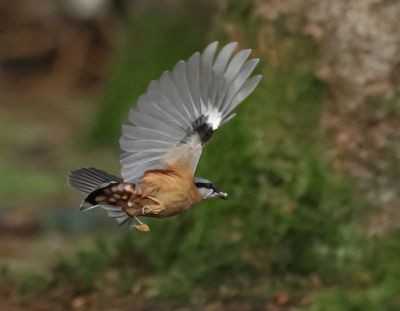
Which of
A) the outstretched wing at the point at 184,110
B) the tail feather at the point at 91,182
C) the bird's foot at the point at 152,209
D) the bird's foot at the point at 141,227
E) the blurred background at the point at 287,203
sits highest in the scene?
the blurred background at the point at 287,203

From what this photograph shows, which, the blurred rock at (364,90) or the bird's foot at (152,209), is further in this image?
the blurred rock at (364,90)

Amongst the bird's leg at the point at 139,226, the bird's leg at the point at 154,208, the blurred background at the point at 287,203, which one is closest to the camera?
the bird's leg at the point at 154,208

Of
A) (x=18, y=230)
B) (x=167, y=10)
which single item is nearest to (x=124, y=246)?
(x=18, y=230)

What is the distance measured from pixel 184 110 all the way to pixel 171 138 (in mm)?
110

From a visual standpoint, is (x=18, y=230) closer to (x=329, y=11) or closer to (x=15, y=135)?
(x=329, y=11)

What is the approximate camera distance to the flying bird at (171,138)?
4047 millimetres

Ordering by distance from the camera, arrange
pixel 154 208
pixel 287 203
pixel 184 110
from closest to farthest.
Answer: pixel 154 208, pixel 184 110, pixel 287 203

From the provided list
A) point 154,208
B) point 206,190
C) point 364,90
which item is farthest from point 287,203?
point 154,208

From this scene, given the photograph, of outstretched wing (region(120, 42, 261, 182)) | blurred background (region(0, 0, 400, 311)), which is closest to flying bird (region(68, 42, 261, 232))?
outstretched wing (region(120, 42, 261, 182))

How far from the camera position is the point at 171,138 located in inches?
165

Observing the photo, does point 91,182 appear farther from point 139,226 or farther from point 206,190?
point 206,190

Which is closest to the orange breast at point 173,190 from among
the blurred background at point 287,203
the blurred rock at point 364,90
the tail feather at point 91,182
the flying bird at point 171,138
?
the flying bird at point 171,138

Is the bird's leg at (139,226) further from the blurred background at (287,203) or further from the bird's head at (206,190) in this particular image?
the blurred background at (287,203)

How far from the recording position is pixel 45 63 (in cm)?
1412
